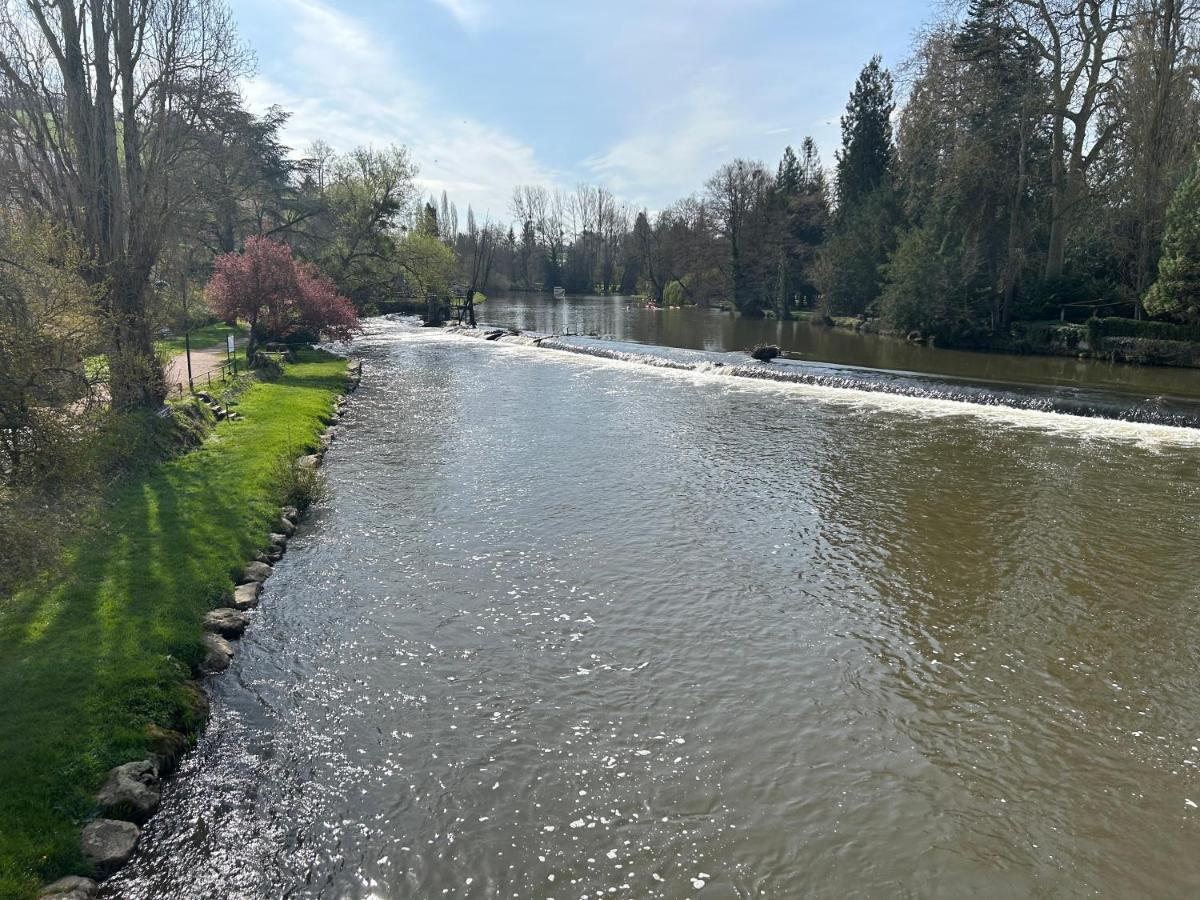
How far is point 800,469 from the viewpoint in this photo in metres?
14.8

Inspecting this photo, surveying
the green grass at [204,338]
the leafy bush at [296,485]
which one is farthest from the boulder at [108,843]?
Result: the green grass at [204,338]

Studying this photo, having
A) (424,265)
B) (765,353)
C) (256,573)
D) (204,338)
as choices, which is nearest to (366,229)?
(424,265)

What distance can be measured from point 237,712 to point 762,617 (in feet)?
19.0

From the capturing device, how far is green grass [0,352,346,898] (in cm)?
509

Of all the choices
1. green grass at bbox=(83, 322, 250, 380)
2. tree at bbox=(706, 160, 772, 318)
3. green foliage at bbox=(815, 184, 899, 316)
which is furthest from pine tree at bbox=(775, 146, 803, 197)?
green grass at bbox=(83, 322, 250, 380)

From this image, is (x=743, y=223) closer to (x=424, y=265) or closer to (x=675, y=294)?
(x=675, y=294)

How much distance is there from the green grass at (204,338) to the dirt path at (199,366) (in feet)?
1.42

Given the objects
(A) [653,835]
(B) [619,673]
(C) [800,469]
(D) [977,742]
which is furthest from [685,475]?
(A) [653,835]

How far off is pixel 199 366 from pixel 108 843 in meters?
21.1

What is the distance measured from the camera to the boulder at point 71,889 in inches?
176

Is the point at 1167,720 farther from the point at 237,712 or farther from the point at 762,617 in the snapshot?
the point at 237,712

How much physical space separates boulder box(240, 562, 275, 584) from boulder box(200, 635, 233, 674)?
162 cm

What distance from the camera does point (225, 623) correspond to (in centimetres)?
808

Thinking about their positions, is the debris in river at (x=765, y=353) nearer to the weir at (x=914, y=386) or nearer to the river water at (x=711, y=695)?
the weir at (x=914, y=386)
